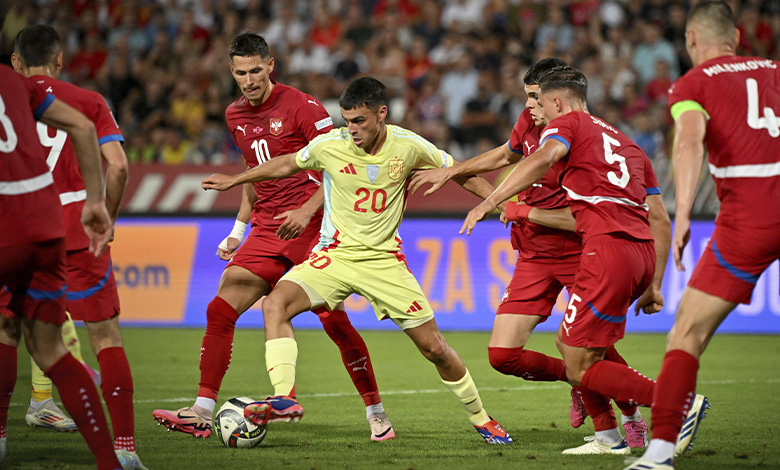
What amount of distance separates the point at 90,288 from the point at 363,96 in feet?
6.91

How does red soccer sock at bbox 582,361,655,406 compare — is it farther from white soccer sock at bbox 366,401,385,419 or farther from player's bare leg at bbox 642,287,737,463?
white soccer sock at bbox 366,401,385,419

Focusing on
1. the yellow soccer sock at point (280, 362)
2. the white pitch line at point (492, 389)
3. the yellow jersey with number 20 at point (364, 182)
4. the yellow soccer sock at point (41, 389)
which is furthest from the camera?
the white pitch line at point (492, 389)

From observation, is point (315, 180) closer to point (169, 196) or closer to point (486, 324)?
point (486, 324)

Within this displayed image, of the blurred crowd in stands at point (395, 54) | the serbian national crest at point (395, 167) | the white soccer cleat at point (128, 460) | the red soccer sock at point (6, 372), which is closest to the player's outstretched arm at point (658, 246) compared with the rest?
the serbian national crest at point (395, 167)

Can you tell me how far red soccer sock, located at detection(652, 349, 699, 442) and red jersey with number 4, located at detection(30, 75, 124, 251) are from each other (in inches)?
128

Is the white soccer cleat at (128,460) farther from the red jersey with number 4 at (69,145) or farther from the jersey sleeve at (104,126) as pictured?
the jersey sleeve at (104,126)

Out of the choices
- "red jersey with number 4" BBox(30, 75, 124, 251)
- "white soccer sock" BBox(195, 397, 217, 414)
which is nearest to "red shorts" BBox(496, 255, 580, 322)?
"white soccer sock" BBox(195, 397, 217, 414)

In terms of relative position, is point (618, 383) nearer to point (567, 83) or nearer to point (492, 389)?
point (567, 83)

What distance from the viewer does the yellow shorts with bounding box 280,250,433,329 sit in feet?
20.5

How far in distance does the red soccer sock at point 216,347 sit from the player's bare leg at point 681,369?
10.5ft

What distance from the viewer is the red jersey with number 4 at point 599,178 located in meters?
5.70

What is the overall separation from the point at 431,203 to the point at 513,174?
8.04 m

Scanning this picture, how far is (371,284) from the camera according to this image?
6336 millimetres

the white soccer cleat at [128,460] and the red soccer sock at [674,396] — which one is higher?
the red soccer sock at [674,396]
